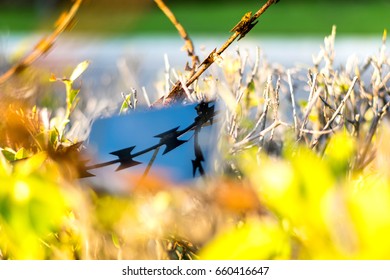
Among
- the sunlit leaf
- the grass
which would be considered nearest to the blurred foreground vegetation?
the sunlit leaf

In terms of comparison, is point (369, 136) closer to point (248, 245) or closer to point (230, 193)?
point (230, 193)

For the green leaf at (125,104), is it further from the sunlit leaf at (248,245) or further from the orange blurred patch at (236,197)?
the sunlit leaf at (248,245)

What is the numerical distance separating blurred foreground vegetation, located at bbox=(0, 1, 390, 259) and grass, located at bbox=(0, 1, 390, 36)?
7.28 metres

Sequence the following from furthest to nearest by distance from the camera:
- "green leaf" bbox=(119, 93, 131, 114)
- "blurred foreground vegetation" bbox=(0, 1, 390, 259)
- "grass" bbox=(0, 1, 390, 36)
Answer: "grass" bbox=(0, 1, 390, 36)
"green leaf" bbox=(119, 93, 131, 114)
"blurred foreground vegetation" bbox=(0, 1, 390, 259)

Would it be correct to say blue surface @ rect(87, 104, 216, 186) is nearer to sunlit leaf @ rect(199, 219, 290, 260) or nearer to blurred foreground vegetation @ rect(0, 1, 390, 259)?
blurred foreground vegetation @ rect(0, 1, 390, 259)

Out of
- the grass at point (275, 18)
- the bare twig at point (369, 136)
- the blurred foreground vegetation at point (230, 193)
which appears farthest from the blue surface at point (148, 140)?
the grass at point (275, 18)

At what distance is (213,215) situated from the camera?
860 millimetres

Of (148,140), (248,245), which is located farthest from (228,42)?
(248,245)

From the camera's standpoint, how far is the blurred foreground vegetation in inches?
18.6

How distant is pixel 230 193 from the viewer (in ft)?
2.83

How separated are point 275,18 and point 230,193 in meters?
8.46

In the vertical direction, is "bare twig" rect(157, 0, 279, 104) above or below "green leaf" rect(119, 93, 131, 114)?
above
